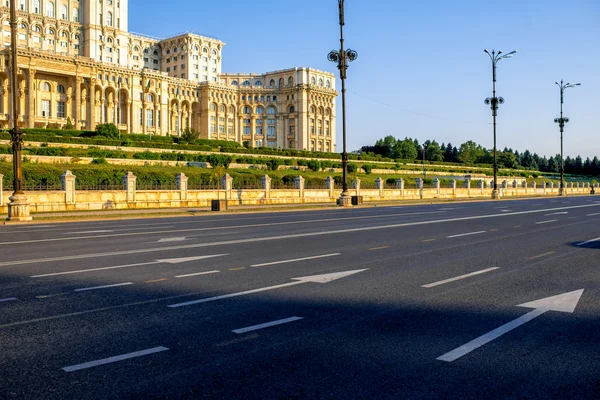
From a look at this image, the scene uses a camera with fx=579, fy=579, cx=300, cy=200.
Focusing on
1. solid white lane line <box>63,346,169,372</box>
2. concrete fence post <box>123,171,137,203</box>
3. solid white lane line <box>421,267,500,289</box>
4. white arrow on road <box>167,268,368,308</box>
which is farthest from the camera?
concrete fence post <box>123,171,137,203</box>

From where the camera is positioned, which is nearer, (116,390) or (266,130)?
(116,390)

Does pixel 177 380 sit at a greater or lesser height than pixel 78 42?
lesser

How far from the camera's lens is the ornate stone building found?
355 ft

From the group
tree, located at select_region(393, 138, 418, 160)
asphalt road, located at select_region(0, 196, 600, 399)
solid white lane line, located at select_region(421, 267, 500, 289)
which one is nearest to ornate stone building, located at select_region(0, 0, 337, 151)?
tree, located at select_region(393, 138, 418, 160)

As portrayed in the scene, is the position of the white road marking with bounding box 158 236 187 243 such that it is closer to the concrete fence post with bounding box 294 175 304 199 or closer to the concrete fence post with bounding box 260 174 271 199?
the concrete fence post with bounding box 260 174 271 199

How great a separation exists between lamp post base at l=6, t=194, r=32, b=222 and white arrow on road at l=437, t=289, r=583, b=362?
75.4 feet

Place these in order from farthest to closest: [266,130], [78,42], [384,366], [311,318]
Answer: [266,130], [78,42], [311,318], [384,366]

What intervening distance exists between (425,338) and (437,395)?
1.61 metres

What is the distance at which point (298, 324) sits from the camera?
260 inches

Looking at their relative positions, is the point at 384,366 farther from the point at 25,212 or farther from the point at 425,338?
the point at 25,212

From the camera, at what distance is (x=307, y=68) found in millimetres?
167375

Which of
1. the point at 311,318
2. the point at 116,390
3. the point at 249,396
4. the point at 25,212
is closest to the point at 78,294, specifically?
the point at 311,318

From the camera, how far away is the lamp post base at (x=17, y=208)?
25.0 m

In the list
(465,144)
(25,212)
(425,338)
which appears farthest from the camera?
(465,144)
